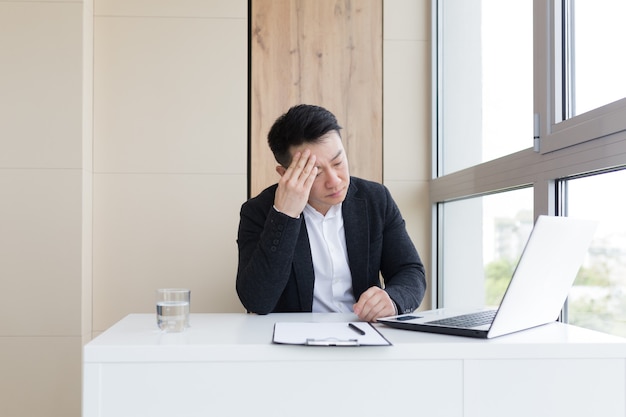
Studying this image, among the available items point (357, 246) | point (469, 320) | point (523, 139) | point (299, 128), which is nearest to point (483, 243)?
point (523, 139)

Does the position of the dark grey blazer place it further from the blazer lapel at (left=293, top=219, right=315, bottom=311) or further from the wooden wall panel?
the wooden wall panel

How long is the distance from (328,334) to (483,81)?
4.86 ft

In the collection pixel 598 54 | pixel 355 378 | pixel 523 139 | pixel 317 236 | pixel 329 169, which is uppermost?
pixel 598 54

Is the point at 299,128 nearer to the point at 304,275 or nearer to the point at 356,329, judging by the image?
the point at 304,275

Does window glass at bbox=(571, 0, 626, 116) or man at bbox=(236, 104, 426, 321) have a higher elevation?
window glass at bbox=(571, 0, 626, 116)

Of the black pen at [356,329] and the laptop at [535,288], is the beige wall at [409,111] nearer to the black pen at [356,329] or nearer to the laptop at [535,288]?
the laptop at [535,288]

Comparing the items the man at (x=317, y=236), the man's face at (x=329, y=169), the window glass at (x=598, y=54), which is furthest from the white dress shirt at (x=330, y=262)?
the window glass at (x=598, y=54)

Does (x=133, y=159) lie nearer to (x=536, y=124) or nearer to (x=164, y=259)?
(x=164, y=259)

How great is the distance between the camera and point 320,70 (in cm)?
293

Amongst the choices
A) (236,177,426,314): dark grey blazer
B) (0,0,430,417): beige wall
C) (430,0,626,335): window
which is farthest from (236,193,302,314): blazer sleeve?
(0,0,430,417): beige wall

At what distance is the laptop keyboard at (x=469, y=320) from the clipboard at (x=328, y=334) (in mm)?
155

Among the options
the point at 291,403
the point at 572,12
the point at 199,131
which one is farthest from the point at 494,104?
the point at 291,403

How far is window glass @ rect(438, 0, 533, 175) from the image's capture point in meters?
2.02

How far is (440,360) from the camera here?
1.16 meters
